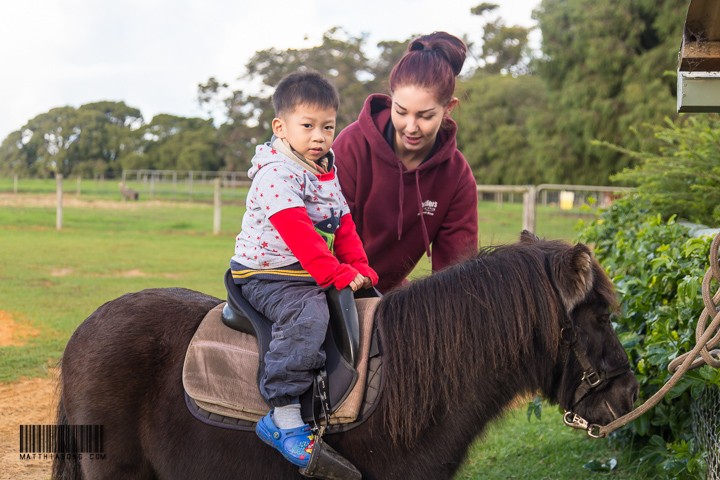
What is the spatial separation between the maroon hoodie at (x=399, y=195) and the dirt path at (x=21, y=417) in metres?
1.84

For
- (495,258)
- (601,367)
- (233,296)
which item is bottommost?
(601,367)

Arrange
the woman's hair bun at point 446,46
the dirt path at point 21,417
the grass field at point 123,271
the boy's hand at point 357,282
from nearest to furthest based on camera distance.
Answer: the boy's hand at point 357,282, the woman's hair bun at point 446,46, the dirt path at point 21,417, the grass field at point 123,271

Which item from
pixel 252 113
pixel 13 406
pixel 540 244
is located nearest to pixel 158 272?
pixel 13 406

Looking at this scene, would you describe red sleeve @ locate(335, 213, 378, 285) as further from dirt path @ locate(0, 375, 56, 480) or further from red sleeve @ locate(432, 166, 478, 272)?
dirt path @ locate(0, 375, 56, 480)

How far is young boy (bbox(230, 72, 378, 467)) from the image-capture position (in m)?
2.51

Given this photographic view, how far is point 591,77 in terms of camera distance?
91.7ft

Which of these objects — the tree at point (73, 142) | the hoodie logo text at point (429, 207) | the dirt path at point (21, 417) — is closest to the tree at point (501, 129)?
the tree at point (73, 142)

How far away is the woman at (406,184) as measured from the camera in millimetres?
3637

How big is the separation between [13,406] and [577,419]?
4833 millimetres

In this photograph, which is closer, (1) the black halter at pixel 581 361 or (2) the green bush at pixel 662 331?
(1) the black halter at pixel 581 361

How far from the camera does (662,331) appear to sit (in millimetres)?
3631

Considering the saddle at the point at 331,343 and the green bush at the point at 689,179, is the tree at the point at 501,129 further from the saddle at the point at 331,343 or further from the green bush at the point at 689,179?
the saddle at the point at 331,343

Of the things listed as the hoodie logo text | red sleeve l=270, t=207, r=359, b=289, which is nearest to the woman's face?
the hoodie logo text

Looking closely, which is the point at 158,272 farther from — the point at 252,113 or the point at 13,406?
the point at 252,113
